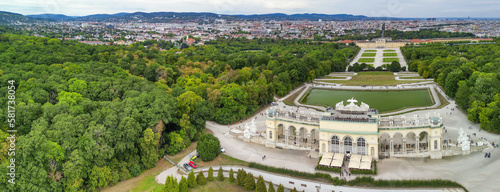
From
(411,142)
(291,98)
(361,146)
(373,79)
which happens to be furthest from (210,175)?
(373,79)

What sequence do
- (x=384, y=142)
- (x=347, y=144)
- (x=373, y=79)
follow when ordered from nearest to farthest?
(x=347, y=144)
(x=384, y=142)
(x=373, y=79)

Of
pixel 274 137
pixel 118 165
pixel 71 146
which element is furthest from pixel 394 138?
pixel 71 146

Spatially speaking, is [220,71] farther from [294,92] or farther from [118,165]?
[118,165]

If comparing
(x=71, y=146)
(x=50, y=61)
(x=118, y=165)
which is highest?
(x=50, y=61)

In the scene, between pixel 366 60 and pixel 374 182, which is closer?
pixel 374 182

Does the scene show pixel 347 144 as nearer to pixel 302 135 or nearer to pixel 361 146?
pixel 361 146

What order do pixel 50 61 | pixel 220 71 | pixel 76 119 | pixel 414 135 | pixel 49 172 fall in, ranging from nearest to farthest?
1. pixel 49 172
2. pixel 76 119
3. pixel 414 135
4. pixel 50 61
5. pixel 220 71

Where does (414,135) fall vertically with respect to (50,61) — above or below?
below
